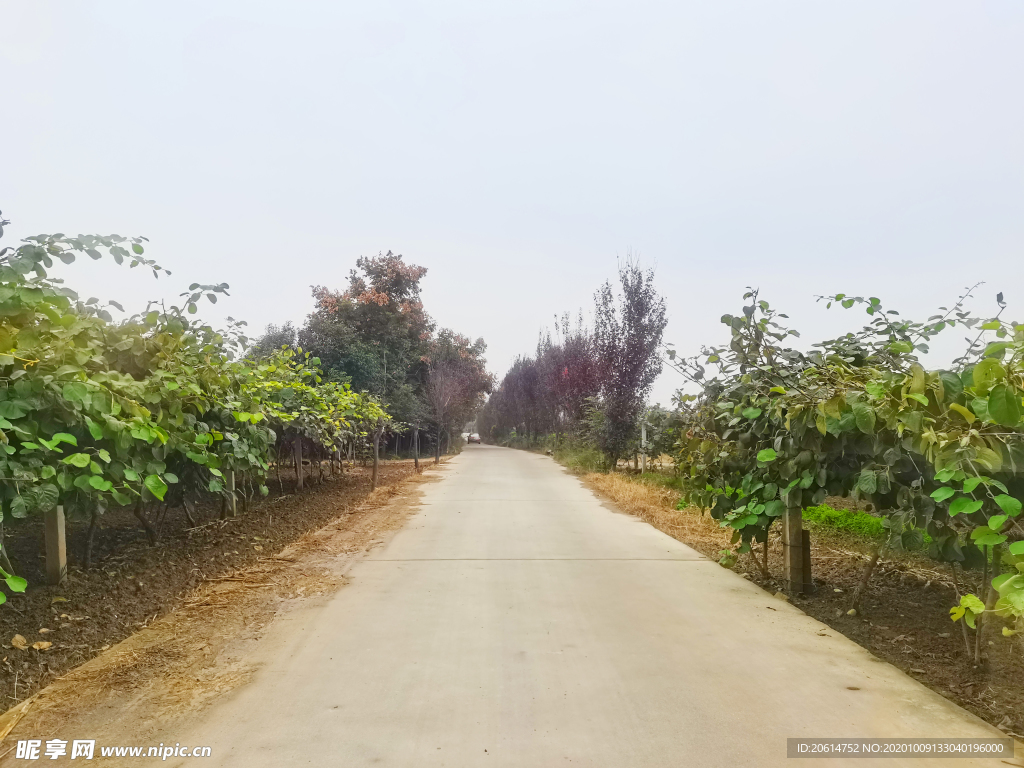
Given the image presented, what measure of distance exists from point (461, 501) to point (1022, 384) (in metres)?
9.10

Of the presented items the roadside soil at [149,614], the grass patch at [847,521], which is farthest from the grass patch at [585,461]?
the roadside soil at [149,614]

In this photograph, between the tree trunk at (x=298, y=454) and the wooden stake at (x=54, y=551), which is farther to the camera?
the tree trunk at (x=298, y=454)

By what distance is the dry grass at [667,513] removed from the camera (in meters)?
7.50

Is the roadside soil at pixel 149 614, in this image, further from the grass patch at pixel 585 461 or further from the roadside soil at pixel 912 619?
the grass patch at pixel 585 461

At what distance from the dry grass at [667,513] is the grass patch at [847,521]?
1.19 metres

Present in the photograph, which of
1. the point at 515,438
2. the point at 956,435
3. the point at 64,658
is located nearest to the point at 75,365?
the point at 64,658

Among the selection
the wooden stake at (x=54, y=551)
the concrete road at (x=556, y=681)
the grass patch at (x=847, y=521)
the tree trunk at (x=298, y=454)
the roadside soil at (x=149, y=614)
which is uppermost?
the tree trunk at (x=298, y=454)

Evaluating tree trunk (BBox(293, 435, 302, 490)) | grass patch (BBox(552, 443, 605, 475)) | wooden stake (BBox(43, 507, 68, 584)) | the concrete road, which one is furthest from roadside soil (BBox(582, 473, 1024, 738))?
grass patch (BBox(552, 443, 605, 475))

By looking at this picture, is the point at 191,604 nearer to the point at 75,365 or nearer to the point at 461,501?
the point at 75,365

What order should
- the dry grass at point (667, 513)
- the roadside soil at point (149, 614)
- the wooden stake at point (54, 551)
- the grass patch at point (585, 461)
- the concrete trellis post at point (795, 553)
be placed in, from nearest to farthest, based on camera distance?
the roadside soil at point (149, 614) < the wooden stake at point (54, 551) < the concrete trellis post at point (795, 553) < the dry grass at point (667, 513) < the grass patch at point (585, 461)

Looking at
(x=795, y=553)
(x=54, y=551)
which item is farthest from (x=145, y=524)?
(x=795, y=553)

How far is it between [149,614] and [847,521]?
7538 mm

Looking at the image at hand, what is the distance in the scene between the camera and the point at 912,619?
13.8 ft

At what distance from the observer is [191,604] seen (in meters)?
4.59
